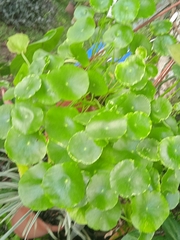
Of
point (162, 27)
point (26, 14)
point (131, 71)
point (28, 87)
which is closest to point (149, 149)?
point (131, 71)

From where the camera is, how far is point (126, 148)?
607 millimetres

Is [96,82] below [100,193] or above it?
above

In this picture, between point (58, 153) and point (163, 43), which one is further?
point (163, 43)

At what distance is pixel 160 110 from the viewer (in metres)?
0.65

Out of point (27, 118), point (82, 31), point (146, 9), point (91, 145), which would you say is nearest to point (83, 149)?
point (91, 145)

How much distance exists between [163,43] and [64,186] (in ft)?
1.53

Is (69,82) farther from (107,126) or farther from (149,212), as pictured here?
(149,212)

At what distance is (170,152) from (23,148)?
0.28 meters

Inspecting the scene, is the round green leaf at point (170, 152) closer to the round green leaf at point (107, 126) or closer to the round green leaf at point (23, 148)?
the round green leaf at point (107, 126)

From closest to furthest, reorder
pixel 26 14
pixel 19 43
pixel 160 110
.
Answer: pixel 160 110 < pixel 19 43 < pixel 26 14

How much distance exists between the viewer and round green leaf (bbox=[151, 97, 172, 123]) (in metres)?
0.64

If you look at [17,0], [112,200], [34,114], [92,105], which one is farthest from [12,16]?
[112,200]

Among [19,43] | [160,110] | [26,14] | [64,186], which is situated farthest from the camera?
[26,14]

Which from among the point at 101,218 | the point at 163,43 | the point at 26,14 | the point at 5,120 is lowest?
the point at 26,14
